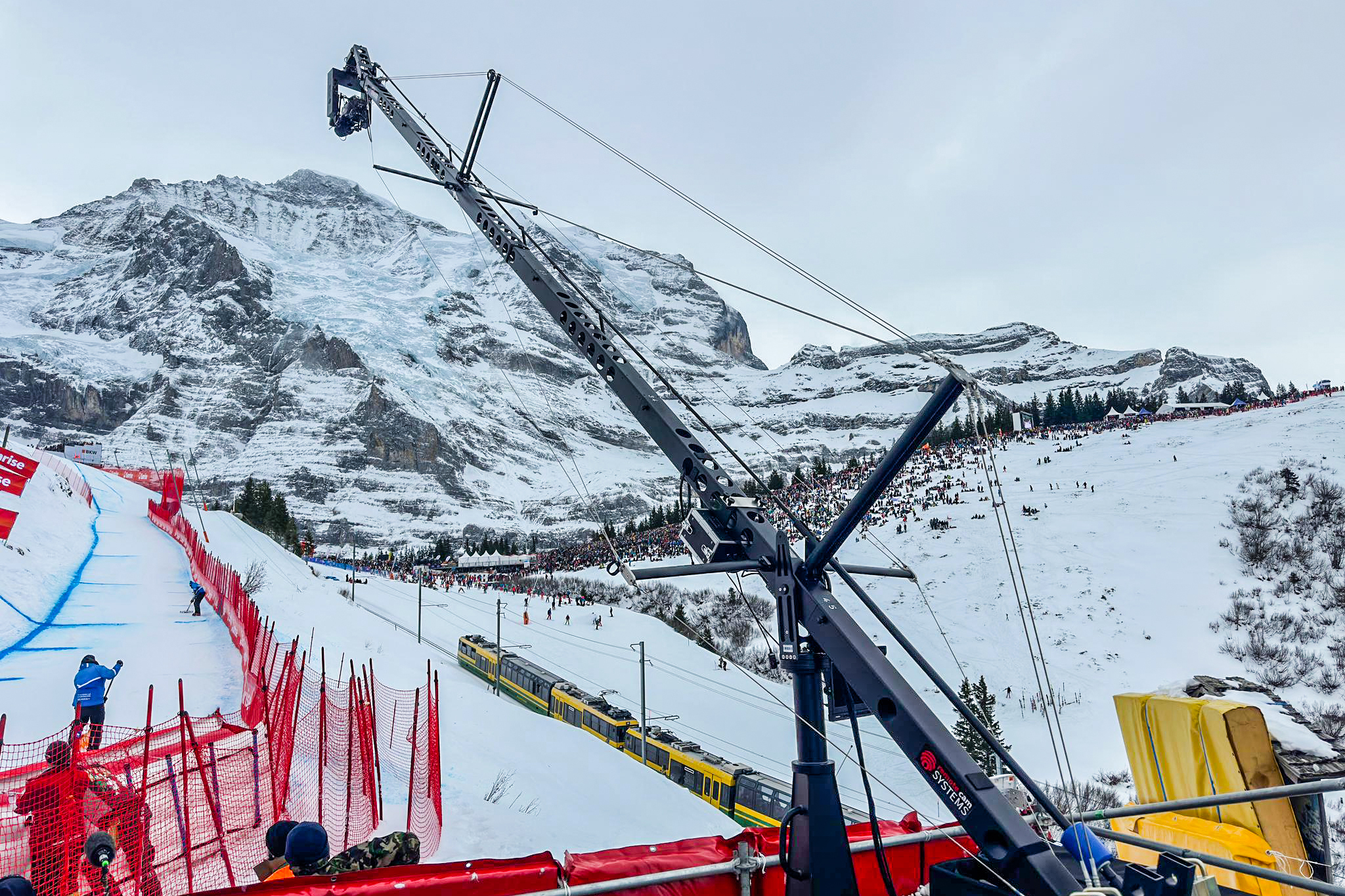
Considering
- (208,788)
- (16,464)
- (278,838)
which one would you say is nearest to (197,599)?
(16,464)

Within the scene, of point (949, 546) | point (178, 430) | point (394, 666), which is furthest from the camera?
point (178, 430)

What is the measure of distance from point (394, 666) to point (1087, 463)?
186 ft

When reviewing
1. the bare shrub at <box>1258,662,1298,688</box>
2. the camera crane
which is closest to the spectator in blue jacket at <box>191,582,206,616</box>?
the camera crane

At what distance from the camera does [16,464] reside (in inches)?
842

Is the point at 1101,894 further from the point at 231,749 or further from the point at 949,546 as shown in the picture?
the point at 949,546

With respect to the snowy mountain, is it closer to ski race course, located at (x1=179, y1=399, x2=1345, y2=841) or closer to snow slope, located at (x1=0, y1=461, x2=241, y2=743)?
ski race course, located at (x1=179, y1=399, x2=1345, y2=841)

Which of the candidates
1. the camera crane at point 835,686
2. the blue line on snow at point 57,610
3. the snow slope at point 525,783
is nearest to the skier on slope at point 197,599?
the snow slope at point 525,783

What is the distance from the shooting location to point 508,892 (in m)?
4.18

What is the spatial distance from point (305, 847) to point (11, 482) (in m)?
23.1

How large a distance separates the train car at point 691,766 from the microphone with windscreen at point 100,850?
15328mm

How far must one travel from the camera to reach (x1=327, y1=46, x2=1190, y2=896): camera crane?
3.60m

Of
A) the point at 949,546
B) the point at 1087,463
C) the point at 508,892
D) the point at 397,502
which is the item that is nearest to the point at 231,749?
the point at 508,892

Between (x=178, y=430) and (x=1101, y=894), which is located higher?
(x=178, y=430)

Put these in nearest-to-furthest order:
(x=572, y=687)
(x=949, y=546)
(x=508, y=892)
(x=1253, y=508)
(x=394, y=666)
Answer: (x=508, y=892) → (x=394, y=666) → (x=572, y=687) → (x=1253, y=508) → (x=949, y=546)
